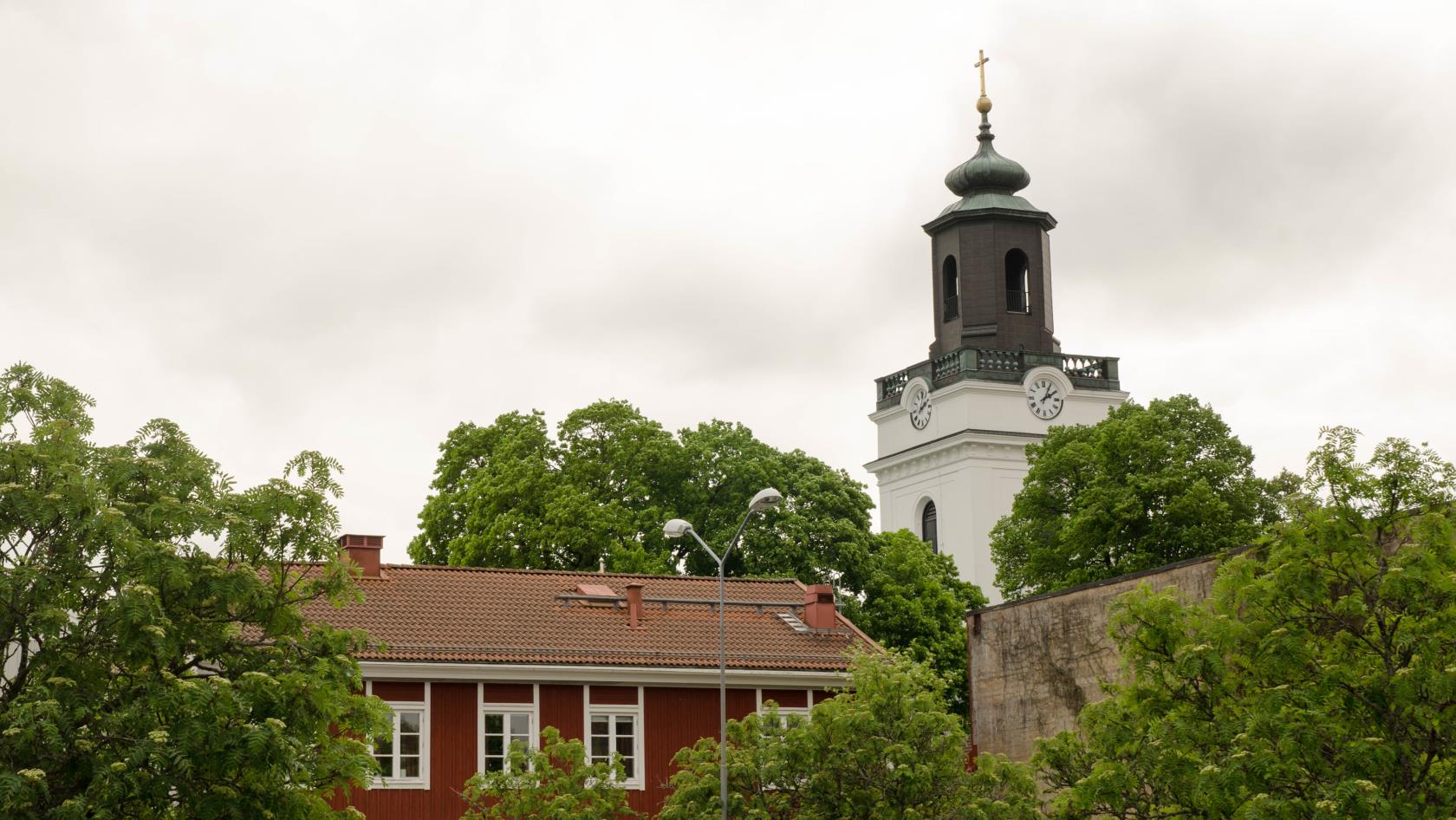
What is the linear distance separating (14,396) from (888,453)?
65772mm

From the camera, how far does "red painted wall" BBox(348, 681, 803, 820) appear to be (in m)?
37.9

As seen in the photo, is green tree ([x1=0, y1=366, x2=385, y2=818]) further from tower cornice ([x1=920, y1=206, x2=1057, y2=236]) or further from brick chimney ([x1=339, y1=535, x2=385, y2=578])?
tower cornice ([x1=920, y1=206, x2=1057, y2=236])

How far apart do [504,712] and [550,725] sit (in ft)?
3.05

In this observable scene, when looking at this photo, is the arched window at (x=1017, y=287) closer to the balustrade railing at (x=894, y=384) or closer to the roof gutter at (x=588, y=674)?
the balustrade railing at (x=894, y=384)

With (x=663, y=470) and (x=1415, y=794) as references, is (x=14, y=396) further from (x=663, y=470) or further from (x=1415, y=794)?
(x=663, y=470)

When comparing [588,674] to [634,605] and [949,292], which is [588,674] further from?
[949,292]

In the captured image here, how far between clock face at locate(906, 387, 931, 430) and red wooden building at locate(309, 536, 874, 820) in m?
43.1

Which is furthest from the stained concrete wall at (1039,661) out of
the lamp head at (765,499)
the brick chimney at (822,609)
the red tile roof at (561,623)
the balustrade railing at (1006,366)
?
the balustrade railing at (1006,366)

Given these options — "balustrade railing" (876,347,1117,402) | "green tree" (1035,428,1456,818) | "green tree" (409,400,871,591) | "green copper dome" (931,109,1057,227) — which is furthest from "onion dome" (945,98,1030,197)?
"green tree" (1035,428,1456,818)

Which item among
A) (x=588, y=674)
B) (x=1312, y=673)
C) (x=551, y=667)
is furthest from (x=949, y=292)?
Answer: (x=1312, y=673)

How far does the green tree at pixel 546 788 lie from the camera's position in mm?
33250

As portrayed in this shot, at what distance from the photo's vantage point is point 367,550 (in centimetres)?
4197

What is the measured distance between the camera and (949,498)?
8444cm

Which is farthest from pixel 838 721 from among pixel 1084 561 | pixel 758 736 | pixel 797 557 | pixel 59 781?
pixel 1084 561
